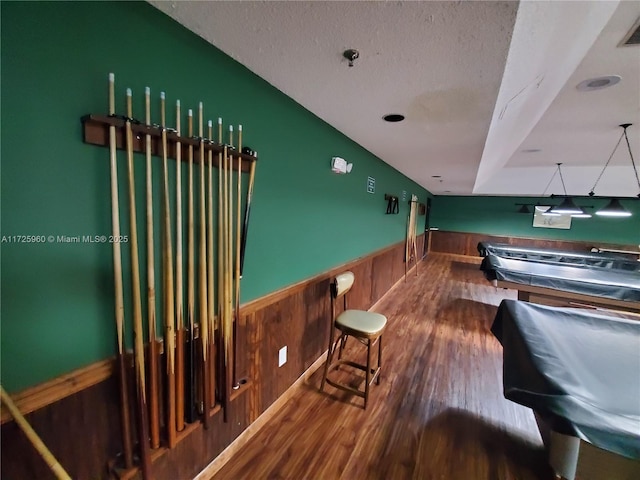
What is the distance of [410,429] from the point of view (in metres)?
1.73

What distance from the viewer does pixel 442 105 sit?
5.32 feet

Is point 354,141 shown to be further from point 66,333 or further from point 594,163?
point 594,163

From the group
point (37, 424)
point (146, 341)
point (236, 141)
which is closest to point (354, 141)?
point (236, 141)

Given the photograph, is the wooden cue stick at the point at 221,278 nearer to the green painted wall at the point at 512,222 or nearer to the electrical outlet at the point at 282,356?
the electrical outlet at the point at 282,356

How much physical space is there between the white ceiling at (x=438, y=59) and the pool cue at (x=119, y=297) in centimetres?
56

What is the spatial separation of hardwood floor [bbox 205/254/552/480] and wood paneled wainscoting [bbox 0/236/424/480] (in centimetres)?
20

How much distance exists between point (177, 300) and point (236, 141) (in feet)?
2.75

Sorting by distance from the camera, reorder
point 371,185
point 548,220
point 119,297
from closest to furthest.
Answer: point 119,297
point 371,185
point 548,220

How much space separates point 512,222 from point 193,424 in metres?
10.4

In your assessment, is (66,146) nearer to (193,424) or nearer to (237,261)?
(237,261)

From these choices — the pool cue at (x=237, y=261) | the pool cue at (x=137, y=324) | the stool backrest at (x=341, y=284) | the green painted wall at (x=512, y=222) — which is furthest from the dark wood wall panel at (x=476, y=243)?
the pool cue at (x=137, y=324)

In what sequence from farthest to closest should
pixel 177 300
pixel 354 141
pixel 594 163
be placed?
pixel 594 163, pixel 354 141, pixel 177 300

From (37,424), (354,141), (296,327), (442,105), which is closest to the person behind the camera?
(37,424)

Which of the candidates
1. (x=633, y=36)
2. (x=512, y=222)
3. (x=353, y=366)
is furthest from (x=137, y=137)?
(x=512, y=222)
